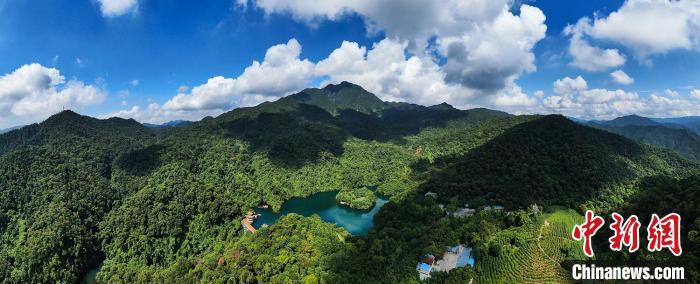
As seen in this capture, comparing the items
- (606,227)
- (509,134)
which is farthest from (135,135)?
(606,227)

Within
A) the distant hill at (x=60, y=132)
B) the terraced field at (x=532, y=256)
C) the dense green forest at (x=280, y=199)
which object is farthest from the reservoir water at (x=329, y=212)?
the distant hill at (x=60, y=132)

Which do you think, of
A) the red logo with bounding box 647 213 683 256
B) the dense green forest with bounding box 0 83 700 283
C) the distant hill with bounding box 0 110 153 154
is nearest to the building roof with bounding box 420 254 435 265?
the dense green forest with bounding box 0 83 700 283

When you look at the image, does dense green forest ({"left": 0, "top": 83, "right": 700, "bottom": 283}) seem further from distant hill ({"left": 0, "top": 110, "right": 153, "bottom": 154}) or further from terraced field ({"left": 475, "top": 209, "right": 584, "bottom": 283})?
distant hill ({"left": 0, "top": 110, "right": 153, "bottom": 154})

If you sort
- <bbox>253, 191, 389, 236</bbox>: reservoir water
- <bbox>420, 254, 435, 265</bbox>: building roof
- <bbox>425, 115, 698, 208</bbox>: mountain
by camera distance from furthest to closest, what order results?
<bbox>253, 191, 389, 236</bbox>: reservoir water → <bbox>425, 115, 698, 208</bbox>: mountain → <bbox>420, 254, 435, 265</bbox>: building roof

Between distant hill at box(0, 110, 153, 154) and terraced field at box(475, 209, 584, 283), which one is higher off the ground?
distant hill at box(0, 110, 153, 154)

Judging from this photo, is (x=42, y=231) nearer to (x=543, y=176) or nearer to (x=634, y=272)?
(x=634, y=272)

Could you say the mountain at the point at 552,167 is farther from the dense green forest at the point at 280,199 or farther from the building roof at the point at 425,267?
the building roof at the point at 425,267

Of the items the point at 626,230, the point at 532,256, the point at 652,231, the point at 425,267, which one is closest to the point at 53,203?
the point at 425,267
